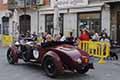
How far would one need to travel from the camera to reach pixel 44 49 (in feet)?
42.9

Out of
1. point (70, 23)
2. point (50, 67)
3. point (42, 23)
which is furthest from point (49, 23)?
point (50, 67)

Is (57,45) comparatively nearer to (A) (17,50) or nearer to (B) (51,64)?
(B) (51,64)

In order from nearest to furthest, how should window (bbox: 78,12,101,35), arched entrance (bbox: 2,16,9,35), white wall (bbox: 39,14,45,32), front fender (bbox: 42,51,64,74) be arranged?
front fender (bbox: 42,51,64,74)
window (bbox: 78,12,101,35)
white wall (bbox: 39,14,45,32)
arched entrance (bbox: 2,16,9,35)

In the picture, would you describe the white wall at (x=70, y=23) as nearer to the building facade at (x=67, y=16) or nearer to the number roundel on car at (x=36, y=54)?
the building facade at (x=67, y=16)

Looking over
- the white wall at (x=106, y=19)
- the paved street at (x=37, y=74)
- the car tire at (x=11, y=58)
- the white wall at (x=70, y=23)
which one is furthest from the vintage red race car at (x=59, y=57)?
the white wall at (x=70, y=23)

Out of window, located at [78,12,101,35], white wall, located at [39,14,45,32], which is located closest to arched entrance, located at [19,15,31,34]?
white wall, located at [39,14,45,32]

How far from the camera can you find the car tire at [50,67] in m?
12.1

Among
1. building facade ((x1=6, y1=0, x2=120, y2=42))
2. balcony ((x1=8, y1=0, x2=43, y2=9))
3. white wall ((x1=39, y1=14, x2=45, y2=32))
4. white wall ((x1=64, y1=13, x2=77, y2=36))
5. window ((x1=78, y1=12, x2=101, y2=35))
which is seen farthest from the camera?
balcony ((x1=8, y1=0, x2=43, y2=9))

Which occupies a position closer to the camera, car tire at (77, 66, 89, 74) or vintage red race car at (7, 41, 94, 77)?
vintage red race car at (7, 41, 94, 77)

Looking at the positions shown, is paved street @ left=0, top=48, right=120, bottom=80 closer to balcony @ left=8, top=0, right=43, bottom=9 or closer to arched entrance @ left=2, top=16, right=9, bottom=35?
balcony @ left=8, top=0, right=43, bottom=9

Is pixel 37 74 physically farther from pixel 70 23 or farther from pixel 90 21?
pixel 70 23

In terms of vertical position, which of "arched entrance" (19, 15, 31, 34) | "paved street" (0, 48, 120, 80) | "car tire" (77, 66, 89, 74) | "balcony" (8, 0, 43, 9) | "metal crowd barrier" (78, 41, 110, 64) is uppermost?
"balcony" (8, 0, 43, 9)

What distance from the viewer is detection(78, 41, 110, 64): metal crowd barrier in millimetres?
17609

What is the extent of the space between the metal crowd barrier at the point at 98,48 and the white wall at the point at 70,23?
10381 millimetres
